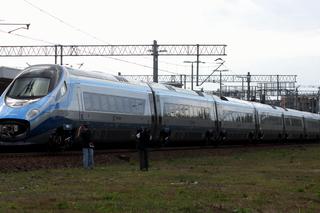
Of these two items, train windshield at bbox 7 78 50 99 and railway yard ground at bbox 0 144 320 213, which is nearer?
Result: railway yard ground at bbox 0 144 320 213

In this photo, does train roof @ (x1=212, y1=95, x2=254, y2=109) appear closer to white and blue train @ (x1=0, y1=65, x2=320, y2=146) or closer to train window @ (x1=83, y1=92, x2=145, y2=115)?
white and blue train @ (x1=0, y1=65, x2=320, y2=146)

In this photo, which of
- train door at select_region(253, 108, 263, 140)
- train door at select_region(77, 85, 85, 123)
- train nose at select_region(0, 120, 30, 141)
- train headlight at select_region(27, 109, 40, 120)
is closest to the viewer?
train nose at select_region(0, 120, 30, 141)

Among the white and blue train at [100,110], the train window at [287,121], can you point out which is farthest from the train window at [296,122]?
the white and blue train at [100,110]

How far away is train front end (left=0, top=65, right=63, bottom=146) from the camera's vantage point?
73.8ft

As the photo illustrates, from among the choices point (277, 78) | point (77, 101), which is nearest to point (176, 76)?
point (277, 78)

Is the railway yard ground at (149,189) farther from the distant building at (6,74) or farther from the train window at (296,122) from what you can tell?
the train window at (296,122)

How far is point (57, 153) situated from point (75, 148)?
91.8 inches

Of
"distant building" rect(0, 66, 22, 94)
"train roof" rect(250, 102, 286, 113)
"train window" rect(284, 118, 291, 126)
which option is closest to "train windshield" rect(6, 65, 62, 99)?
"distant building" rect(0, 66, 22, 94)

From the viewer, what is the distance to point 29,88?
80.0 feet

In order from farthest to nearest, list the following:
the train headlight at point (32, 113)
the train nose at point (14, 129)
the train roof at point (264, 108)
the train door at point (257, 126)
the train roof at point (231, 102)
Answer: the train roof at point (264, 108)
the train door at point (257, 126)
the train roof at point (231, 102)
the train headlight at point (32, 113)
the train nose at point (14, 129)

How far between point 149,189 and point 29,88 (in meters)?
11.4

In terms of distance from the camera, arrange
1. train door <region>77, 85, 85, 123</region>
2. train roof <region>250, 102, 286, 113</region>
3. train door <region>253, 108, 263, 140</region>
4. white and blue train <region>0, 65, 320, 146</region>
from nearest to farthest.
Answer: white and blue train <region>0, 65, 320, 146</region> → train door <region>77, 85, 85, 123</region> → train door <region>253, 108, 263, 140</region> → train roof <region>250, 102, 286, 113</region>

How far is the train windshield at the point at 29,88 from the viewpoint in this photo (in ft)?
78.6

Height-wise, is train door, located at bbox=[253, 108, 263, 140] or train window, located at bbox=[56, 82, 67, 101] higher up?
train window, located at bbox=[56, 82, 67, 101]
